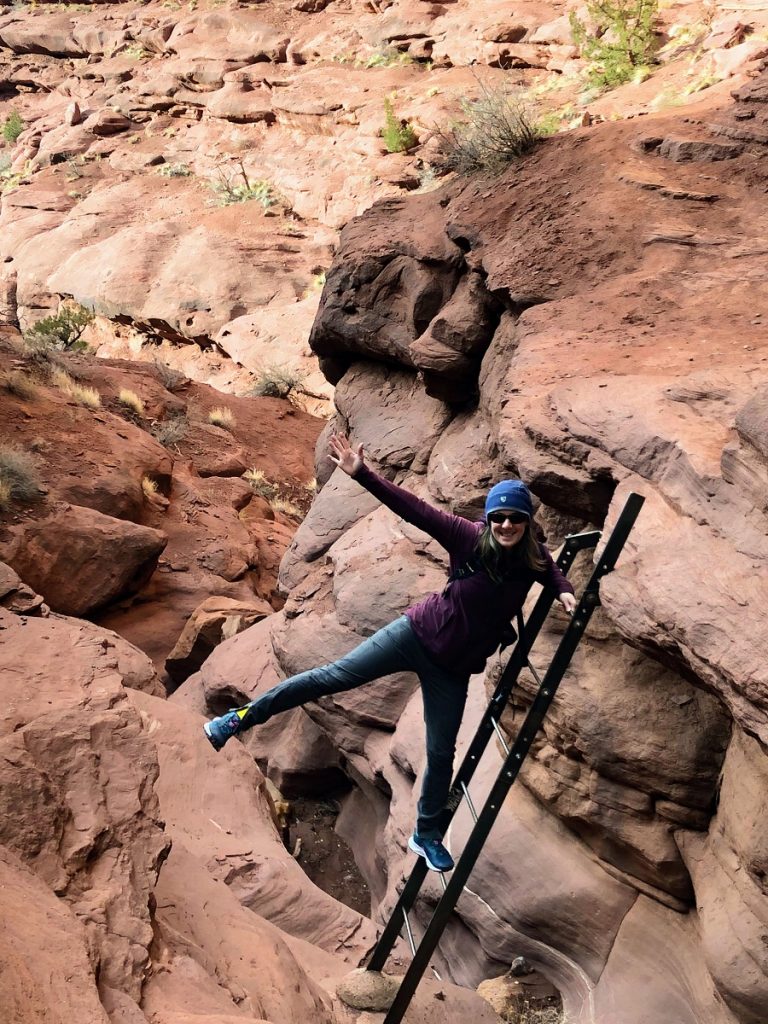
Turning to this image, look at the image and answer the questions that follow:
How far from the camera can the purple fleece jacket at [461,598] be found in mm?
4160

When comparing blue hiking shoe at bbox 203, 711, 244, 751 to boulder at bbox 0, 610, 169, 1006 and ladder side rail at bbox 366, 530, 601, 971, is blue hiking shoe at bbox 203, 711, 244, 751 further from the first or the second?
ladder side rail at bbox 366, 530, 601, 971

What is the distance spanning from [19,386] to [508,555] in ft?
41.5

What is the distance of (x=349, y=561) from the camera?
857 cm

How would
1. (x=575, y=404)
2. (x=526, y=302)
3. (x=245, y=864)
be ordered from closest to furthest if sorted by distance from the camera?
(x=575, y=404) → (x=245, y=864) → (x=526, y=302)

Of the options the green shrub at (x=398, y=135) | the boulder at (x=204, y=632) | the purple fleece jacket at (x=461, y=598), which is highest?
the green shrub at (x=398, y=135)

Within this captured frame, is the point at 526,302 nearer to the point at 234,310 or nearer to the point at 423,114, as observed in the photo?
the point at 234,310

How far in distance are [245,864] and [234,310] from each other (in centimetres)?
2083

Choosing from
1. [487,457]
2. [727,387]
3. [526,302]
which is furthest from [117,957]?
[526,302]

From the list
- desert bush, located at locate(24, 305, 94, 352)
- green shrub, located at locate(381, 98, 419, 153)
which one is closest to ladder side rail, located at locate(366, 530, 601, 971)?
desert bush, located at locate(24, 305, 94, 352)

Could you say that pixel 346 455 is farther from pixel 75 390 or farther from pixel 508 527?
pixel 75 390

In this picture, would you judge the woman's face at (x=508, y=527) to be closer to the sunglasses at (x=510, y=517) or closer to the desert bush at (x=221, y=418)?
the sunglasses at (x=510, y=517)

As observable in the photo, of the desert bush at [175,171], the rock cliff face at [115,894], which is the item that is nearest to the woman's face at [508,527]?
the rock cliff face at [115,894]

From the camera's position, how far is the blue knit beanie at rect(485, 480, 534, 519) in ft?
12.9

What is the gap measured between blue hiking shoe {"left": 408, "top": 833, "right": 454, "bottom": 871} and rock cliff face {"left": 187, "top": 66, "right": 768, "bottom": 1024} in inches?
55.5
